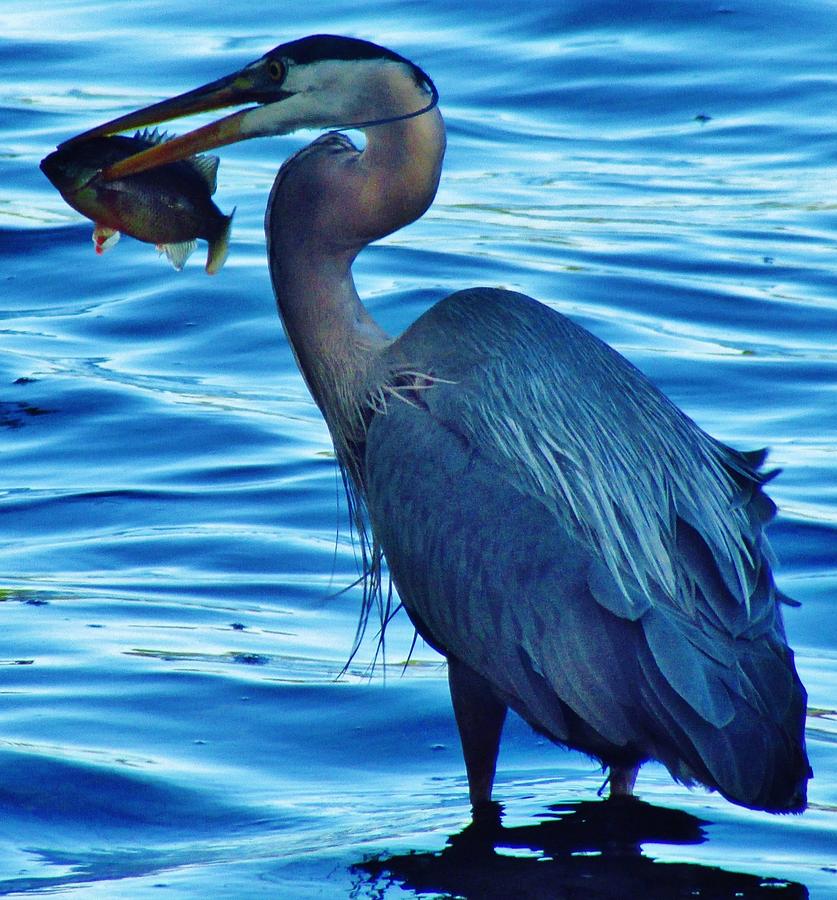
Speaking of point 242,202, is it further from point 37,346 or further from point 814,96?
point 814,96

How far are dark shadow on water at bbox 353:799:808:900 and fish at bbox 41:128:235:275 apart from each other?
178 cm

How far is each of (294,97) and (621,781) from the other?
6.95ft

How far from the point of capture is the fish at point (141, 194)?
5.66m

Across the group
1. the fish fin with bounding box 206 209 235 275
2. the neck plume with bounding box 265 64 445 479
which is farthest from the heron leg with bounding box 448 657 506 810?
the fish fin with bounding box 206 209 235 275

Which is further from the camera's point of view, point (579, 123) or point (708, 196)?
point (579, 123)

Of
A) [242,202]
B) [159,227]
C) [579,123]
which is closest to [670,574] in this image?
[159,227]

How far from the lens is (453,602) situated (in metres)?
5.21

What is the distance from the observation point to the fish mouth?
222 inches

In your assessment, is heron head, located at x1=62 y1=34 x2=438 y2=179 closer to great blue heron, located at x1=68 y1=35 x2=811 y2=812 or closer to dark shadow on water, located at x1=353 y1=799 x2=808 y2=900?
great blue heron, located at x1=68 y1=35 x2=811 y2=812

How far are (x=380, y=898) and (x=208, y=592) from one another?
233 centimetres

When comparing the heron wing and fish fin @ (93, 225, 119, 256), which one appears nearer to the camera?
the heron wing

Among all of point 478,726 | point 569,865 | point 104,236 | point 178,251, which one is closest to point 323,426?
point 178,251

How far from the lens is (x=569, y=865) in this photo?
16.1ft

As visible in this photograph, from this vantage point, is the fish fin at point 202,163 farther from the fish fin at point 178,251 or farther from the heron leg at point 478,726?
the heron leg at point 478,726
